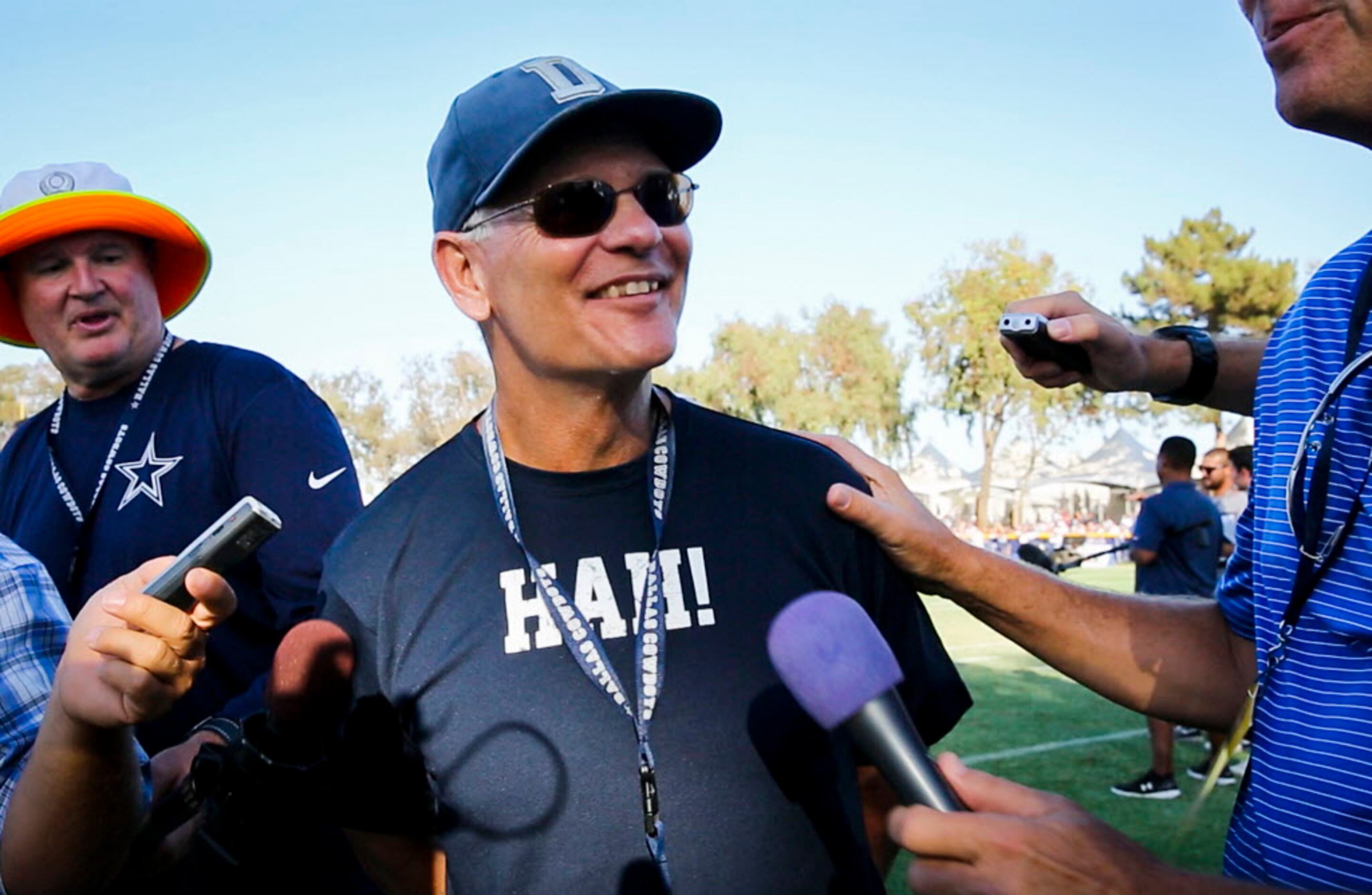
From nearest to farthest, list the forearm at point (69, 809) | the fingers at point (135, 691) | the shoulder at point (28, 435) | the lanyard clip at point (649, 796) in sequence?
the fingers at point (135, 691) → the forearm at point (69, 809) → the lanyard clip at point (649, 796) → the shoulder at point (28, 435)

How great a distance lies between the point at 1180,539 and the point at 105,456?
29.5 feet

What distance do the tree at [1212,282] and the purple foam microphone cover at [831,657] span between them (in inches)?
2228

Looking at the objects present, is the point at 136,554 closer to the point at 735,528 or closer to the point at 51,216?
the point at 51,216

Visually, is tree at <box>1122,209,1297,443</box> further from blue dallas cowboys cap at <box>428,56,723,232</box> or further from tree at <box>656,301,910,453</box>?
blue dallas cowboys cap at <box>428,56,723,232</box>

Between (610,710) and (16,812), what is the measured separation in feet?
3.85

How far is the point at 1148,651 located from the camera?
250cm

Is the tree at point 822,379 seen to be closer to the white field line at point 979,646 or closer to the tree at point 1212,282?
the tree at point 1212,282

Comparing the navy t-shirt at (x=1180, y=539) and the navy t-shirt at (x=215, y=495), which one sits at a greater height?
the navy t-shirt at (x=215, y=495)

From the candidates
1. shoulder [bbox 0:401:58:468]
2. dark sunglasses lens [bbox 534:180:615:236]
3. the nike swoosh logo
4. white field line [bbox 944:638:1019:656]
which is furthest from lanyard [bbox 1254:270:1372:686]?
white field line [bbox 944:638:1019:656]

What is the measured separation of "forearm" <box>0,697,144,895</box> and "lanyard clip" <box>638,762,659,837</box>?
102 cm

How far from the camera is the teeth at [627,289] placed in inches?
101

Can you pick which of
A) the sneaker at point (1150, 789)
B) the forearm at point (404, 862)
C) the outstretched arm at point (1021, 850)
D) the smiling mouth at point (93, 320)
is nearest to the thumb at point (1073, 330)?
the outstretched arm at point (1021, 850)

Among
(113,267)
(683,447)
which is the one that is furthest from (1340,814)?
(113,267)

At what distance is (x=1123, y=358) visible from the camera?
2676mm
